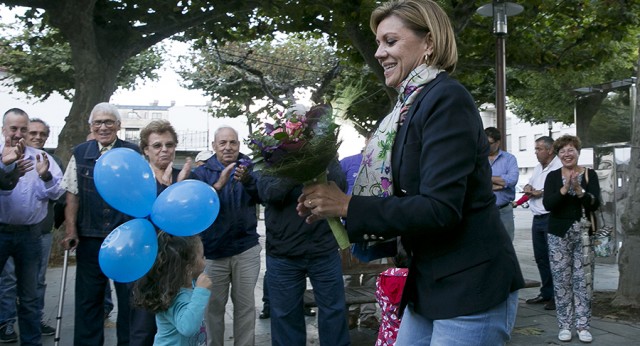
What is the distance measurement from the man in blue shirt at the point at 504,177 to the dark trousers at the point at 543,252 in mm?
560

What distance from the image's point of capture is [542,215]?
7.43m

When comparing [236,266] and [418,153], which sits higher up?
[418,153]

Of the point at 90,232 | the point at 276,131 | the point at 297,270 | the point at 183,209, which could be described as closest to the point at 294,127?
the point at 276,131

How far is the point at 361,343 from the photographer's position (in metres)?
5.64

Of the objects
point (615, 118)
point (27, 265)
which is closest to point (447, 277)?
point (27, 265)

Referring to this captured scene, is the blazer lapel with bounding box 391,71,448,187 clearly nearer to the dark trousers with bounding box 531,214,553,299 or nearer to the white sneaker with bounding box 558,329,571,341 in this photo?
the white sneaker with bounding box 558,329,571,341

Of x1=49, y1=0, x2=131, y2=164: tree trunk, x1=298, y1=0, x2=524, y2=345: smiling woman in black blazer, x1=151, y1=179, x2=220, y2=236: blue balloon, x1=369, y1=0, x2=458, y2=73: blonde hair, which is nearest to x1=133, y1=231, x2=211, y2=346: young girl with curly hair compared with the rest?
x1=151, y1=179, x2=220, y2=236: blue balloon

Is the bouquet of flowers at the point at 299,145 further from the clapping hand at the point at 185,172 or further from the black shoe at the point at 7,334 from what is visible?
the black shoe at the point at 7,334

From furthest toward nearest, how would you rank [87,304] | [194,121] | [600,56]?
1. [194,121]
2. [600,56]
3. [87,304]

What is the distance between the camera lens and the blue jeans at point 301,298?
4.58 metres

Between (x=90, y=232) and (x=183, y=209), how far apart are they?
1495mm

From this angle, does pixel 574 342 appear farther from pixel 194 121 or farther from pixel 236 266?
pixel 194 121

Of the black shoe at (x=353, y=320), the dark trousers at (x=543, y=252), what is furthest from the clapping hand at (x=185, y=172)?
the dark trousers at (x=543, y=252)

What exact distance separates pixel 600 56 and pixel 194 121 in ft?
176
